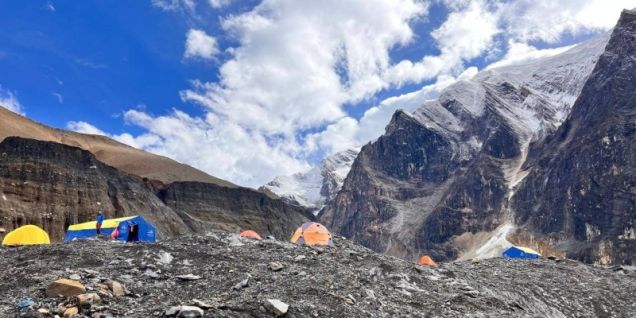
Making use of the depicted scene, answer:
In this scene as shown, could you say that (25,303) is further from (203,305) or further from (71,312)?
(203,305)

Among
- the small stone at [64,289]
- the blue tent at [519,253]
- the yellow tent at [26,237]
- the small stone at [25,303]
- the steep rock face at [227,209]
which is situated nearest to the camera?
the small stone at [25,303]

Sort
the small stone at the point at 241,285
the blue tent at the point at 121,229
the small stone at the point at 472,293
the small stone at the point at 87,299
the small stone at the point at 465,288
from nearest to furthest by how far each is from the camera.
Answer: the small stone at the point at 87,299
the small stone at the point at 241,285
the small stone at the point at 472,293
the small stone at the point at 465,288
the blue tent at the point at 121,229

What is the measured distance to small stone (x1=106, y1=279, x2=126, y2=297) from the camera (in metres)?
13.6

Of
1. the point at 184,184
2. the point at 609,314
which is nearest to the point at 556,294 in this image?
the point at 609,314

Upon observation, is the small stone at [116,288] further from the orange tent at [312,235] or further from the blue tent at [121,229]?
the blue tent at [121,229]

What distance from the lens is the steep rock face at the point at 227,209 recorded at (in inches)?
4860

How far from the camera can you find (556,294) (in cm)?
2169

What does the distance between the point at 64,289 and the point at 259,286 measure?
496 centimetres

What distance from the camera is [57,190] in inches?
3155

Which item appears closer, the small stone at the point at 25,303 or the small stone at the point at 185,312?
the small stone at the point at 185,312

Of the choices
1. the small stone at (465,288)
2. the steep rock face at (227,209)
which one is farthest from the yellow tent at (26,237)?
the steep rock face at (227,209)

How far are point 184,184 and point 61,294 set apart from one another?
396 feet

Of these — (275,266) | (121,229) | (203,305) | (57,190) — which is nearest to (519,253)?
(121,229)

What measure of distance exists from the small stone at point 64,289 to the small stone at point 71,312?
35.8 inches
